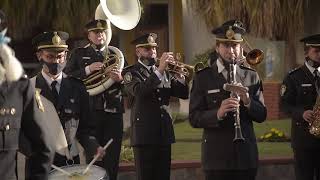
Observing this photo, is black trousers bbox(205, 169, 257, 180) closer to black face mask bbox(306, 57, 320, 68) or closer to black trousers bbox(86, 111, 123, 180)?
black face mask bbox(306, 57, 320, 68)

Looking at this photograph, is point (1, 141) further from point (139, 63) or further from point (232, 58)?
point (139, 63)

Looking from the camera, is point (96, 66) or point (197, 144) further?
point (197, 144)

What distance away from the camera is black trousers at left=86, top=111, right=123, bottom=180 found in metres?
7.81

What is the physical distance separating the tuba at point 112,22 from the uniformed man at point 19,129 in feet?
11.1

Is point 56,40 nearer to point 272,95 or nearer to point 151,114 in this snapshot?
point 151,114

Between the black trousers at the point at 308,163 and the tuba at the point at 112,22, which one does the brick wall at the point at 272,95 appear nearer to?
the tuba at the point at 112,22

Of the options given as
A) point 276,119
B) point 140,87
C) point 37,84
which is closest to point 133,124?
point 140,87

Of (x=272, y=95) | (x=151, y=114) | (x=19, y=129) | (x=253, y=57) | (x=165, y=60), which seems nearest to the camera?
(x=19, y=129)

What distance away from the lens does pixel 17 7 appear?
1363cm

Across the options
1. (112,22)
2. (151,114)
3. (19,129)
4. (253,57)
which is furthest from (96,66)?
(19,129)

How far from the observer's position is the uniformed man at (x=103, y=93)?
25.6ft

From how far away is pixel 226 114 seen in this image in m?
5.87

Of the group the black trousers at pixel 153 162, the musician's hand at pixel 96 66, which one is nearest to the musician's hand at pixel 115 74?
the musician's hand at pixel 96 66

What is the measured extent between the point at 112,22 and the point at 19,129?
399 cm
